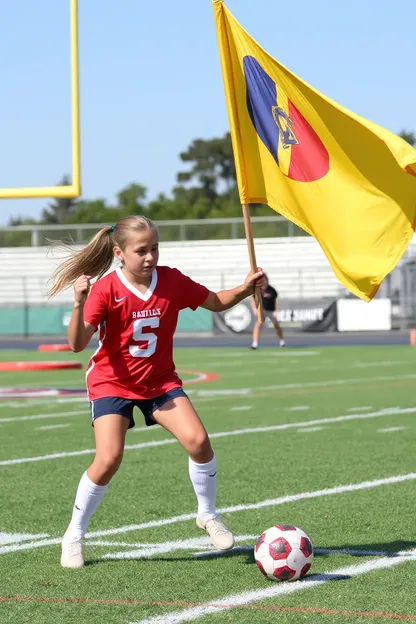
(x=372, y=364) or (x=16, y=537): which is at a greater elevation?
(x=16, y=537)

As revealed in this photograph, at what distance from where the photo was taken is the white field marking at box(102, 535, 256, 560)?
614cm

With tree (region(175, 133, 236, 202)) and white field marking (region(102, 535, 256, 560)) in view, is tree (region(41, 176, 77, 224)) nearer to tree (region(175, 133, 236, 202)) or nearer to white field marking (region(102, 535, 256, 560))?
tree (region(175, 133, 236, 202))

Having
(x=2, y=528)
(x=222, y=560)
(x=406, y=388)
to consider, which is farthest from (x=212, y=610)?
(x=406, y=388)

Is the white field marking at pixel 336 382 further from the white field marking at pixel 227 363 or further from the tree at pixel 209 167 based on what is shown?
the tree at pixel 209 167

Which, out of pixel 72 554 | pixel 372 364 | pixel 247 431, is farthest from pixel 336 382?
pixel 72 554

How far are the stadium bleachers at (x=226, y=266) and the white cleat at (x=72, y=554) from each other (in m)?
36.3

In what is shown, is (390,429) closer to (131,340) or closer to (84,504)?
(131,340)

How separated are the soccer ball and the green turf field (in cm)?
6

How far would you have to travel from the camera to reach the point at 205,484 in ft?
20.4

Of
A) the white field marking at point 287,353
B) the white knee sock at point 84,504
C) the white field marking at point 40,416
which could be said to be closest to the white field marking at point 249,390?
the white field marking at point 40,416

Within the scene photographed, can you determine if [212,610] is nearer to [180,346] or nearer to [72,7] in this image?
[72,7]

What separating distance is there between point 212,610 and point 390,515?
246cm

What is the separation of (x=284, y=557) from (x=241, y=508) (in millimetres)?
2062

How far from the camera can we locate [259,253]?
46000 millimetres
